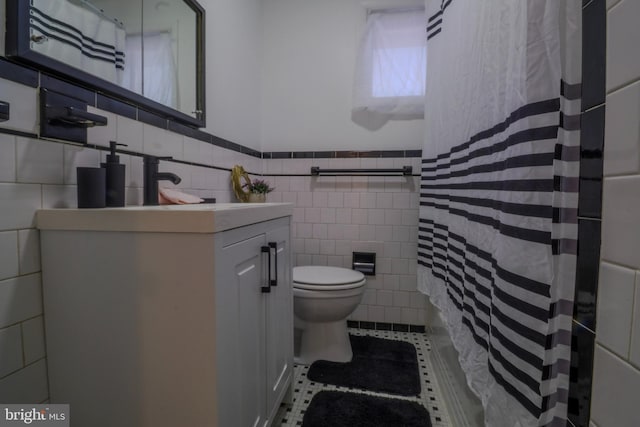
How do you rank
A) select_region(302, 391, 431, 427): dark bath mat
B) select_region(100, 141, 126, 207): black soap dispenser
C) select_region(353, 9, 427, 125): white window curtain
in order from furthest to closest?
select_region(353, 9, 427, 125): white window curtain
select_region(302, 391, 431, 427): dark bath mat
select_region(100, 141, 126, 207): black soap dispenser

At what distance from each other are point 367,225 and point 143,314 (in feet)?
5.00

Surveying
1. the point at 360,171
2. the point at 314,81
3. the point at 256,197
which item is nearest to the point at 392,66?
the point at 314,81

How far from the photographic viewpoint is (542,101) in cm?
59

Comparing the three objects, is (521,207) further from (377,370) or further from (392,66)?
(392,66)

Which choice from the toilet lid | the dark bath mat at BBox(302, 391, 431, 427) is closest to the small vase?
the toilet lid

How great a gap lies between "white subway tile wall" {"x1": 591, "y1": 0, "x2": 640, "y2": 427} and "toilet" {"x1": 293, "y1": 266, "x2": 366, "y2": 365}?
112 centimetres

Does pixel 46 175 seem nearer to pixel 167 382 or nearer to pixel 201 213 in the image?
pixel 201 213

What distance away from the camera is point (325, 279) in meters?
1.56

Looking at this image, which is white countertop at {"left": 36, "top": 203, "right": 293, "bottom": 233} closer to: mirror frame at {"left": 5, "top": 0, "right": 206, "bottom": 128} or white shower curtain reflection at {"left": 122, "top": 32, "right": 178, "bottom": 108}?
mirror frame at {"left": 5, "top": 0, "right": 206, "bottom": 128}

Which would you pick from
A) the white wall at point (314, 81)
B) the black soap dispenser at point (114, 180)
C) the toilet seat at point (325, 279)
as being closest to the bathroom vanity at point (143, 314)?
the black soap dispenser at point (114, 180)

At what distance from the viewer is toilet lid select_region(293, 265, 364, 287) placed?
150 cm

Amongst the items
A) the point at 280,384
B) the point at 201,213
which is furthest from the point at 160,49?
the point at 280,384

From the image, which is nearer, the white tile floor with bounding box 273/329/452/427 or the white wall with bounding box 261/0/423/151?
the white tile floor with bounding box 273/329/452/427

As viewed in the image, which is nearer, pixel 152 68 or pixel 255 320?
pixel 255 320
